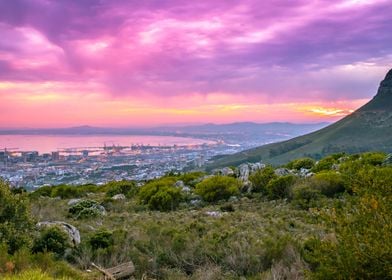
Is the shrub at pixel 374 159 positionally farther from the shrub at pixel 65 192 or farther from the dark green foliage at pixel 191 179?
the shrub at pixel 65 192

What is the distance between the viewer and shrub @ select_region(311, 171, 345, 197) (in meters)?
20.6

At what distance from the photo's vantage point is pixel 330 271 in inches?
271

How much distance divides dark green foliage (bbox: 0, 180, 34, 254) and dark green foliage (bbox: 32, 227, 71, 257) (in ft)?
1.02

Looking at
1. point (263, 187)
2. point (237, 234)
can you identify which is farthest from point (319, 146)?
point (237, 234)

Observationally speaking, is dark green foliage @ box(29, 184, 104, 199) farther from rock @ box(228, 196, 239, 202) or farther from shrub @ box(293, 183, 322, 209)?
shrub @ box(293, 183, 322, 209)

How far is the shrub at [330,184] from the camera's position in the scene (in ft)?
67.5

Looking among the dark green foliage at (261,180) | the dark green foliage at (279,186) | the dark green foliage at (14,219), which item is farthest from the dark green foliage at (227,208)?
the dark green foliage at (14,219)

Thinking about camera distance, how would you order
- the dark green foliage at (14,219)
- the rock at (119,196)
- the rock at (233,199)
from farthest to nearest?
the rock at (119,196) < the rock at (233,199) < the dark green foliage at (14,219)

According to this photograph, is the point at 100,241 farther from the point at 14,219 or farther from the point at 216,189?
the point at 216,189

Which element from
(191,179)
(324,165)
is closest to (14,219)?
(191,179)

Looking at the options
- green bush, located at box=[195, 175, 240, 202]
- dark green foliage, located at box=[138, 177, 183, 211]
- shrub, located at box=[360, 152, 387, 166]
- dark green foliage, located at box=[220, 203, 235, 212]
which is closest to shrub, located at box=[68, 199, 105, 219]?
dark green foliage, located at box=[138, 177, 183, 211]

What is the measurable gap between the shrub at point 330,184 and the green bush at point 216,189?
15.6 feet

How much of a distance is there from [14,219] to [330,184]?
15455 mm

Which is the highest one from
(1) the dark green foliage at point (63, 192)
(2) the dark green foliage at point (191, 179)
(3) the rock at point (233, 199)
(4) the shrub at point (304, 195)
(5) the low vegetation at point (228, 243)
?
(5) the low vegetation at point (228, 243)
